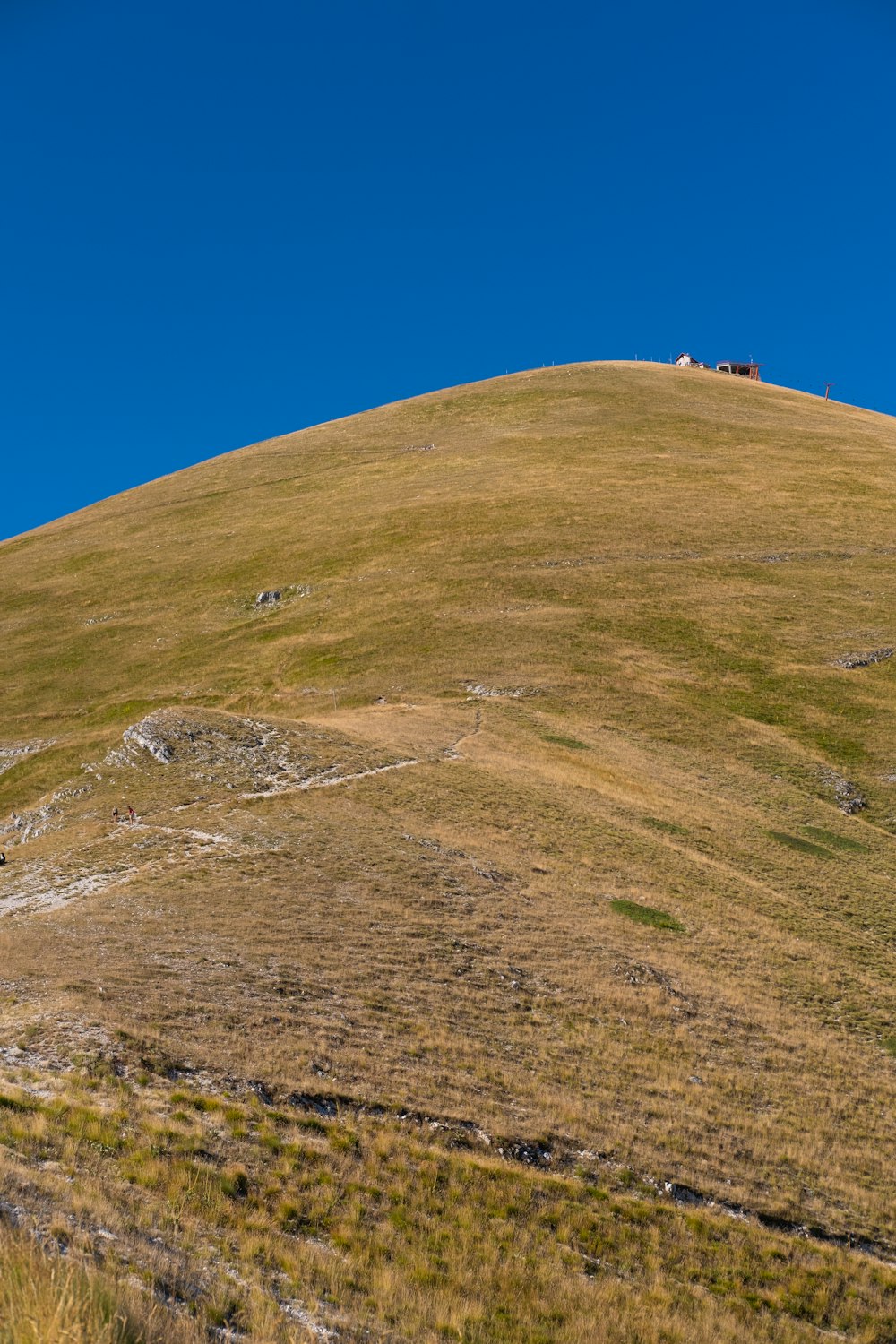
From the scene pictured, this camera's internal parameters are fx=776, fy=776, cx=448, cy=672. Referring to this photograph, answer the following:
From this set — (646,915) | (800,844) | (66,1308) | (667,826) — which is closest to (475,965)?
(646,915)

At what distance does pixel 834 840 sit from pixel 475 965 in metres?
27.7

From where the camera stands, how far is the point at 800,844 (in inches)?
1580

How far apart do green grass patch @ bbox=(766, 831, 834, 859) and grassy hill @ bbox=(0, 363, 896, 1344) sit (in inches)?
10.5

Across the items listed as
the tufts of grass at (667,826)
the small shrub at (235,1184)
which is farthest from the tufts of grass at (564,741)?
the small shrub at (235,1184)

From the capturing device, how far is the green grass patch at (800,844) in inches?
1554

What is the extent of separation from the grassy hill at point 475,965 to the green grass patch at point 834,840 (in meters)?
0.53

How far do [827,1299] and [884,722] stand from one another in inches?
2007

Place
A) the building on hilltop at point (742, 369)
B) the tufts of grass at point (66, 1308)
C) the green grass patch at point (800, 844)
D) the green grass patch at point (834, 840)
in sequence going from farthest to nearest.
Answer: the building on hilltop at point (742, 369)
the green grass patch at point (834, 840)
the green grass patch at point (800, 844)
the tufts of grass at point (66, 1308)

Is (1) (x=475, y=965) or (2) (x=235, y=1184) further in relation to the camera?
(1) (x=475, y=965)

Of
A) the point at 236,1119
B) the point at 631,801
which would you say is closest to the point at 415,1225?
the point at 236,1119

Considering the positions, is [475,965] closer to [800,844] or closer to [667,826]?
[667,826]

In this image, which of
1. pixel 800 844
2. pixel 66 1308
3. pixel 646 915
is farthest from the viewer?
pixel 800 844

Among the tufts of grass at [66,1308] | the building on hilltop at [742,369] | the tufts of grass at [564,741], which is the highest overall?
the building on hilltop at [742,369]

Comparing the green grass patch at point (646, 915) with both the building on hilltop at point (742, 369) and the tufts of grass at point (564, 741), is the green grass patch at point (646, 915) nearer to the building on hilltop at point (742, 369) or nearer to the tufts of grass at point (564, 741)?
the tufts of grass at point (564, 741)
